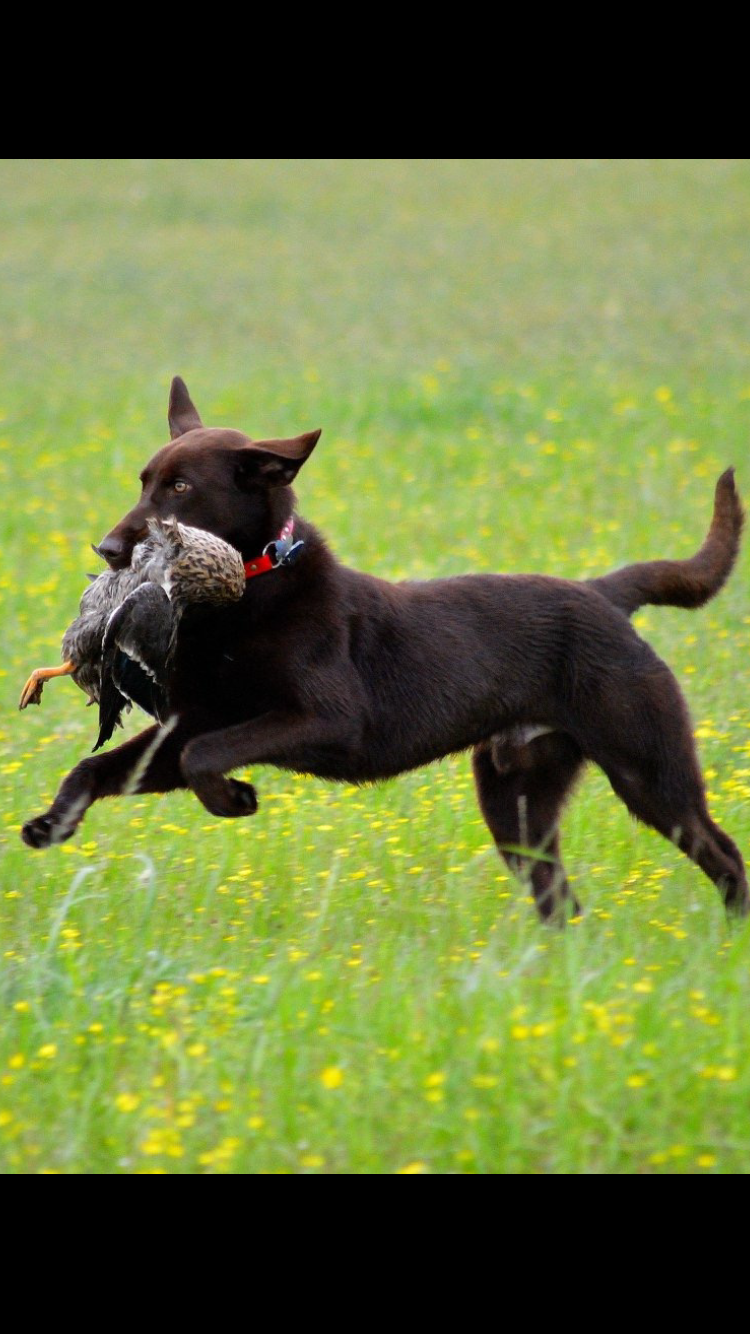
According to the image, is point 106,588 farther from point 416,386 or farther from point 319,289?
point 319,289

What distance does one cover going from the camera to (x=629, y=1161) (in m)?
3.38

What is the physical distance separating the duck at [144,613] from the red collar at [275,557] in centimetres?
14

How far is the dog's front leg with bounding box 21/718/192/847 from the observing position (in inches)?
183

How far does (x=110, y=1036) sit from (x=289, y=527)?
1731mm

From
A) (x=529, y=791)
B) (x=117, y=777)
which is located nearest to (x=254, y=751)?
(x=117, y=777)

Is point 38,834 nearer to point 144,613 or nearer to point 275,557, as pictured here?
point 144,613

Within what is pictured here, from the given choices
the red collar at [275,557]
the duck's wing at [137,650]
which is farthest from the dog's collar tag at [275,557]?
the duck's wing at [137,650]

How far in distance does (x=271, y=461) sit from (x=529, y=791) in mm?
1458

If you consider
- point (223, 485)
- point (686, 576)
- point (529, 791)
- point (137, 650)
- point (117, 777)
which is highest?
point (223, 485)

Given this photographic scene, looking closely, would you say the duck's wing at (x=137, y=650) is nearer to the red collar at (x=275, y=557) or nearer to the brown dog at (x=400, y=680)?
the brown dog at (x=400, y=680)

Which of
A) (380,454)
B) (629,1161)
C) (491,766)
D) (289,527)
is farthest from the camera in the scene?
(380,454)

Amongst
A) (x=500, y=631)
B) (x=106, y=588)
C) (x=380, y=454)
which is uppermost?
(x=106, y=588)

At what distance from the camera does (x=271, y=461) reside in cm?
487

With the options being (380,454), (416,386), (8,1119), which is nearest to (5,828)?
(8,1119)
